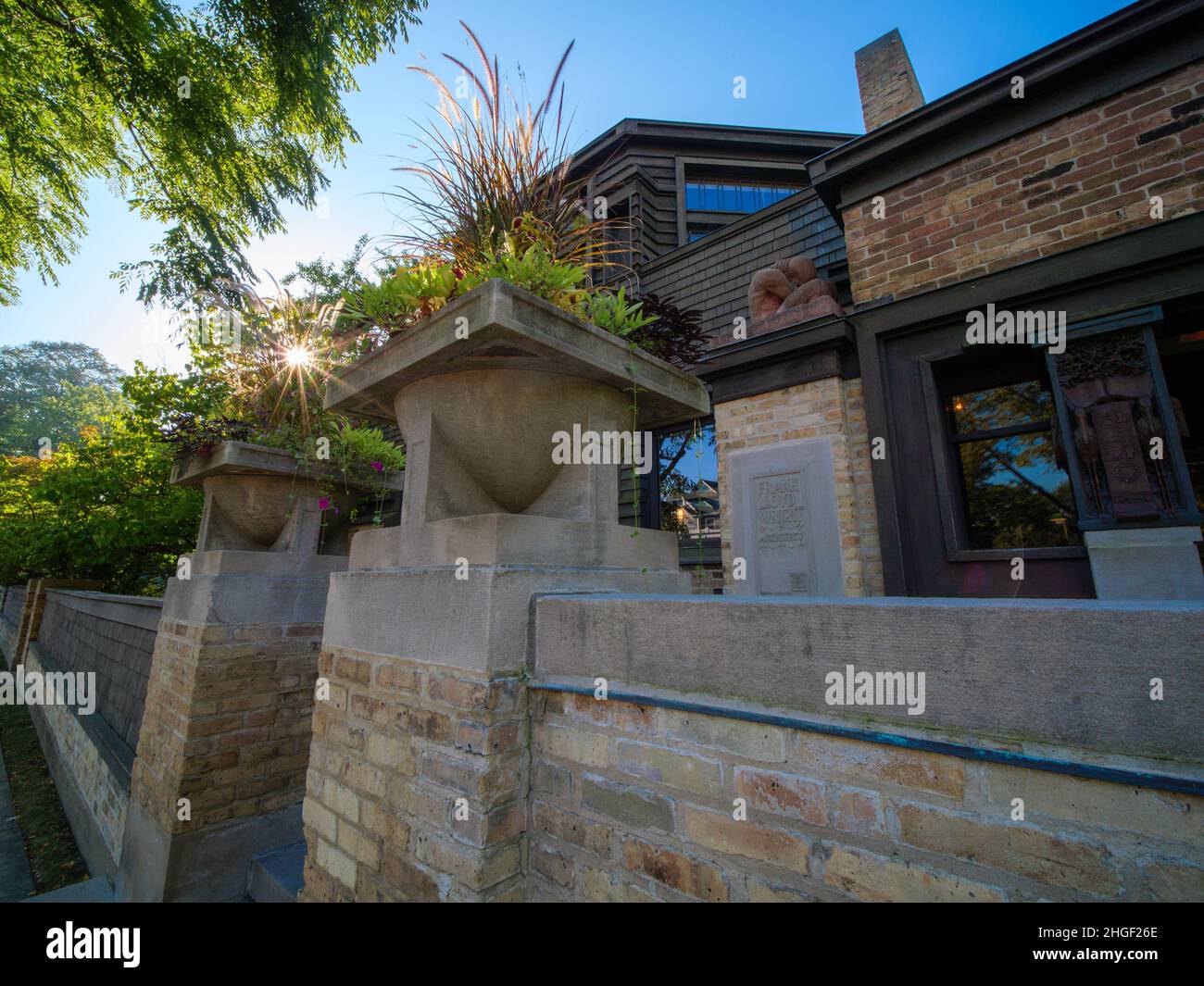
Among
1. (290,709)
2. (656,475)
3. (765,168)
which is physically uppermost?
(765,168)

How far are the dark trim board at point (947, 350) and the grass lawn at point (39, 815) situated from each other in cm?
818

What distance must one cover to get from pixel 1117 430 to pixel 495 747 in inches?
164

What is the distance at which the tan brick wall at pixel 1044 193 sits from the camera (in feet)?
11.3

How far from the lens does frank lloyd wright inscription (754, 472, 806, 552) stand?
448 centimetres

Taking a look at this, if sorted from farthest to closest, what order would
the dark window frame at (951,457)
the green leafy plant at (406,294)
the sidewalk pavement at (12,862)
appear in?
the sidewalk pavement at (12,862), the dark window frame at (951,457), the green leafy plant at (406,294)

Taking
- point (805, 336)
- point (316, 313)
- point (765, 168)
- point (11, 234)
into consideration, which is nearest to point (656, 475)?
point (805, 336)

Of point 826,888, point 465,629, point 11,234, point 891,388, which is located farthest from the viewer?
point 11,234

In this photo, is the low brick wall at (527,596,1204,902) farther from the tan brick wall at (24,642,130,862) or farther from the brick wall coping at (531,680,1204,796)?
the tan brick wall at (24,642,130,862)

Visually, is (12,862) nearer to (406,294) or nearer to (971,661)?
(406,294)

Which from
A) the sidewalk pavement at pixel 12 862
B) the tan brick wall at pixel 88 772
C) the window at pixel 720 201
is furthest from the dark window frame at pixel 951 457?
the sidewalk pavement at pixel 12 862

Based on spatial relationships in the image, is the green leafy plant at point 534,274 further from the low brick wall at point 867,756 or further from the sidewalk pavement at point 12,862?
the sidewalk pavement at point 12,862

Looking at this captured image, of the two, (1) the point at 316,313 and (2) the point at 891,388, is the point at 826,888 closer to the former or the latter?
(2) the point at 891,388

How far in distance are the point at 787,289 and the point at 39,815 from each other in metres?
11.0

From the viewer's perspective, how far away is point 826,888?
1.19 m
